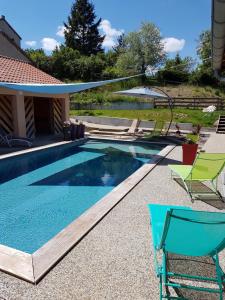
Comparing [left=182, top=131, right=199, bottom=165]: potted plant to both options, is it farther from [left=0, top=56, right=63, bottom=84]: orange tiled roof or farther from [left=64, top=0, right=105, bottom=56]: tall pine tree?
[left=64, top=0, right=105, bottom=56]: tall pine tree

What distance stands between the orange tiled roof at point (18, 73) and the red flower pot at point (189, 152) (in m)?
7.49

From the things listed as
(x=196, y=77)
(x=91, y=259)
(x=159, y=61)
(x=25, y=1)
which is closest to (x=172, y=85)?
(x=196, y=77)

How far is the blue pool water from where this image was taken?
4.65 meters

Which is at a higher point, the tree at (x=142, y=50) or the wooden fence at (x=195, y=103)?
the tree at (x=142, y=50)

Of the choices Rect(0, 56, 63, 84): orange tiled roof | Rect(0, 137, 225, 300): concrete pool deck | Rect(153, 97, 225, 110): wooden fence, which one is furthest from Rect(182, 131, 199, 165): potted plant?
Rect(153, 97, 225, 110): wooden fence

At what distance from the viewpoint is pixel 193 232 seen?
101 inches

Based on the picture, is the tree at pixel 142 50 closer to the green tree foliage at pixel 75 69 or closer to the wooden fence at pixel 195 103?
the green tree foliage at pixel 75 69

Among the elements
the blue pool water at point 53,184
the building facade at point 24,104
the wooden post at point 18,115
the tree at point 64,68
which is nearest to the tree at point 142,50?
the tree at point 64,68

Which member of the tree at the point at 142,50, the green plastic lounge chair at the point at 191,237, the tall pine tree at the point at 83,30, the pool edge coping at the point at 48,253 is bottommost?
the pool edge coping at the point at 48,253

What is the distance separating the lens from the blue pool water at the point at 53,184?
465 cm

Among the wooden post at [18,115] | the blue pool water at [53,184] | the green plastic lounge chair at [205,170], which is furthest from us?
the wooden post at [18,115]

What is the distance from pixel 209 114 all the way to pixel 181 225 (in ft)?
63.0

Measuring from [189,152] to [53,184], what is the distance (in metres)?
3.66

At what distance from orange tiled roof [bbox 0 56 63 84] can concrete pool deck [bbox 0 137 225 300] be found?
892 centimetres
